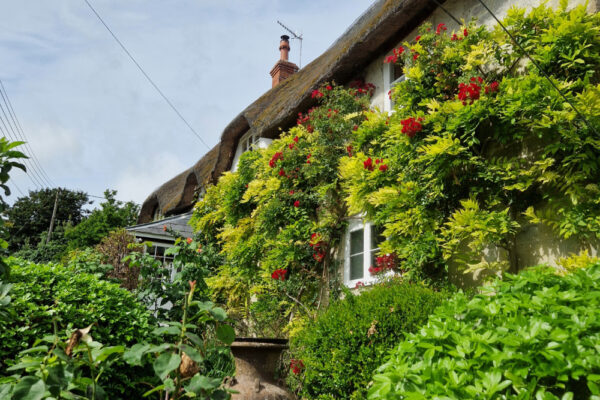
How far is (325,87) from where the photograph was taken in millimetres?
8352

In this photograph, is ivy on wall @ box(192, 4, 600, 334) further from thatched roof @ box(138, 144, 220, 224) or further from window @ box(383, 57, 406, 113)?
thatched roof @ box(138, 144, 220, 224)

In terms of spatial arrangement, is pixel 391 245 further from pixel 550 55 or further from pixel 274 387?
pixel 550 55

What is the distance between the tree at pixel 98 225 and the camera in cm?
2209

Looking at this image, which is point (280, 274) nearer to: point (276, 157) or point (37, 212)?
point (276, 157)

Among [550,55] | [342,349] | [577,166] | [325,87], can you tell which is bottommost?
[342,349]

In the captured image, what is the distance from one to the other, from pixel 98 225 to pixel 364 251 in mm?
19509

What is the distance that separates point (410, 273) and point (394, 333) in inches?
50.4

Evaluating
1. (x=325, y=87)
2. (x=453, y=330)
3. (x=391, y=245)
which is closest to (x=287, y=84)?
(x=325, y=87)

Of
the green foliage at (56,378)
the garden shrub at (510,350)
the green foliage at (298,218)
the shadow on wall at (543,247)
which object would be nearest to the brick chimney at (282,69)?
the green foliage at (298,218)

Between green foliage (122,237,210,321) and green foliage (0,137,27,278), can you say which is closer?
green foliage (0,137,27,278)

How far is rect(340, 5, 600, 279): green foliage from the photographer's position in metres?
4.10

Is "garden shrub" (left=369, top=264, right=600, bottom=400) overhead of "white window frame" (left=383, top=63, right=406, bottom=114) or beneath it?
beneath

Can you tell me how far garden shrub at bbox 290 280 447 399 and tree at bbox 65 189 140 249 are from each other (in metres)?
18.6

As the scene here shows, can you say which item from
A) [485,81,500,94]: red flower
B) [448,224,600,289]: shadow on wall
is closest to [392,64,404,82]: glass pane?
[485,81,500,94]: red flower
